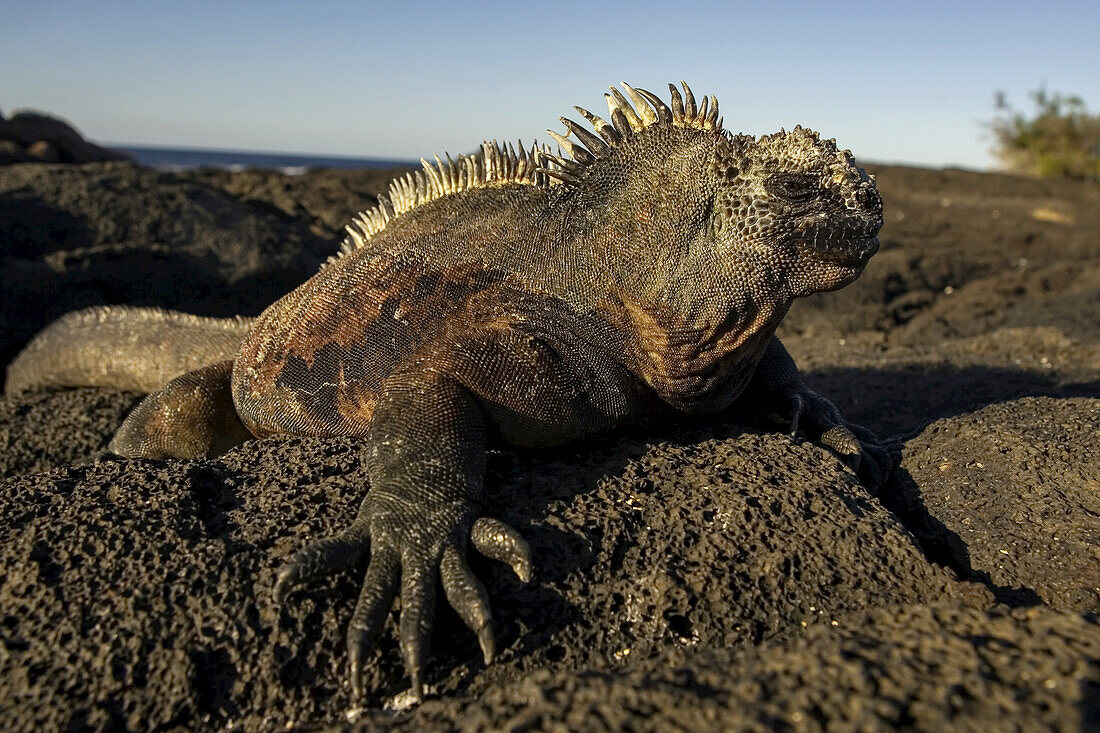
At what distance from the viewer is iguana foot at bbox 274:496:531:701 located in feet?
6.09

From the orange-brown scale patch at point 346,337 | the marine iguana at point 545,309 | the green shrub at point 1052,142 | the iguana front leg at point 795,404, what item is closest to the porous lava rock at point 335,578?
the marine iguana at point 545,309

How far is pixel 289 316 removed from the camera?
3160 mm

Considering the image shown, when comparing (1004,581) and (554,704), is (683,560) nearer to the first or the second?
(554,704)

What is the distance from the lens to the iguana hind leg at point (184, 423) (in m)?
3.30

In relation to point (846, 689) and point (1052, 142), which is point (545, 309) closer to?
point (846, 689)

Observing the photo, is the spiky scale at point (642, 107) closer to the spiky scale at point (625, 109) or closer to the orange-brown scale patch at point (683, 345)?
the spiky scale at point (625, 109)

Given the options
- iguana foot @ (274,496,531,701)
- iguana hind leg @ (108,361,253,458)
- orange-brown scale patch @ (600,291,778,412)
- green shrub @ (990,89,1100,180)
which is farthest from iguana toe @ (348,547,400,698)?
green shrub @ (990,89,1100,180)

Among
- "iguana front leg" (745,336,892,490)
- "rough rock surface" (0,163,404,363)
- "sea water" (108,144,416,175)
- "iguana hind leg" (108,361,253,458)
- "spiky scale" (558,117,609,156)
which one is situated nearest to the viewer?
"spiky scale" (558,117,609,156)

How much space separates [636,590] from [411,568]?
0.55 m

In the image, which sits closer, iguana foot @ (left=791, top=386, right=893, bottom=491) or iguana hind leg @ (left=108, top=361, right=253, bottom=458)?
iguana foot @ (left=791, top=386, right=893, bottom=491)

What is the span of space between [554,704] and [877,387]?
357 centimetres

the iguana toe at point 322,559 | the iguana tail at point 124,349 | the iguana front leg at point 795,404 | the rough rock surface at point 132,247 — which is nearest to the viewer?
the iguana toe at point 322,559

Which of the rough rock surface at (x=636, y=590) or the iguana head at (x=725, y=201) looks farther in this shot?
the iguana head at (x=725, y=201)

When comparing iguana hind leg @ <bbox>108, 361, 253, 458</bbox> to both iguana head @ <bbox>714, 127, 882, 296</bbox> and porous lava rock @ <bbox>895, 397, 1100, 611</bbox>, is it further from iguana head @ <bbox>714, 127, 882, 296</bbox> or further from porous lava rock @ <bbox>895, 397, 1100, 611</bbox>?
porous lava rock @ <bbox>895, 397, 1100, 611</bbox>
